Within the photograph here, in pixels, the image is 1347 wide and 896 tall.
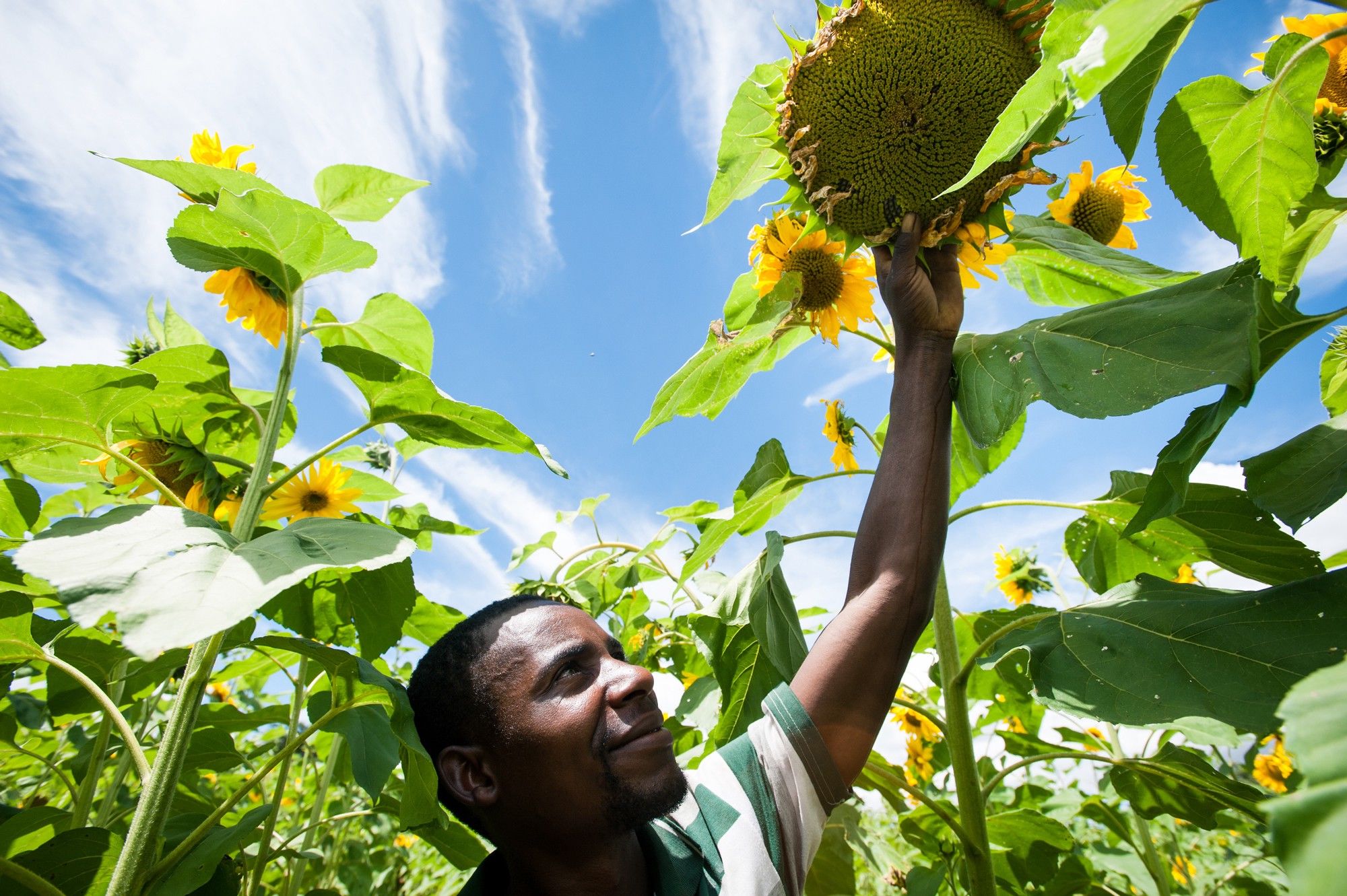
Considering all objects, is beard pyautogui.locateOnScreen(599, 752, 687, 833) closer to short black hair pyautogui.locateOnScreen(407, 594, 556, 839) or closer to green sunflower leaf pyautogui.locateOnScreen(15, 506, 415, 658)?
short black hair pyautogui.locateOnScreen(407, 594, 556, 839)

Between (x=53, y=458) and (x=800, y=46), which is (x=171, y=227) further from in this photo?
(x=800, y=46)

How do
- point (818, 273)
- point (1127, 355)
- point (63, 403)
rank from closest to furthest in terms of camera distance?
point (1127, 355) → point (63, 403) → point (818, 273)

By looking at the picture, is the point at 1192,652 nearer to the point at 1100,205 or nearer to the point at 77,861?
the point at 1100,205

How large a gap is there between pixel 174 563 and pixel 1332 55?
248 cm

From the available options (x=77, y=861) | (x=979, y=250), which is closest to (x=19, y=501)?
(x=77, y=861)

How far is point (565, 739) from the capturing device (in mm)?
1950

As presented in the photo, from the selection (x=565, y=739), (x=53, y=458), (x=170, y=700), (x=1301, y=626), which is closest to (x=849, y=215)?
(x=1301, y=626)

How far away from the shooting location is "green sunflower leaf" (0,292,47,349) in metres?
2.00

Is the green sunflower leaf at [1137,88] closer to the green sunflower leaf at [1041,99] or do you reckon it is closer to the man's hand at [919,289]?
the man's hand at [919,289]

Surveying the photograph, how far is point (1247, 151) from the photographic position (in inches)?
54.4

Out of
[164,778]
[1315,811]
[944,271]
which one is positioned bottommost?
[1315,811]

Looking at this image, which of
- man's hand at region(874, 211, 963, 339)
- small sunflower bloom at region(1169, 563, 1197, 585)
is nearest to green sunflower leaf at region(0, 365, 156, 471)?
man's hand at region(874, 211, 963, 339)

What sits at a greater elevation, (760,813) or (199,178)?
(199,178)

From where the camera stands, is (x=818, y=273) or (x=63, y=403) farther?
(x=818, y=273)
